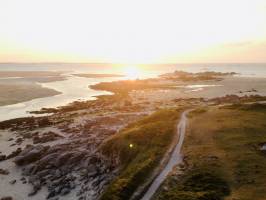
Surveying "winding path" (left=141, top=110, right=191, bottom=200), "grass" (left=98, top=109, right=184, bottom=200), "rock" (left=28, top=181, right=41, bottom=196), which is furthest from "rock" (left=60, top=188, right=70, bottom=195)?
"winding path" (left=141, top=110, right=191, bottom=200)

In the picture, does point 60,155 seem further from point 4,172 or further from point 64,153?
point 4,172

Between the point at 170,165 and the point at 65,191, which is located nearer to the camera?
the point at 170,165

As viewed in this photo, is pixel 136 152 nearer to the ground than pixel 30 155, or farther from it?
farther from it

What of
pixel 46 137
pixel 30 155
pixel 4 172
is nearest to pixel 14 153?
pixel 30 155

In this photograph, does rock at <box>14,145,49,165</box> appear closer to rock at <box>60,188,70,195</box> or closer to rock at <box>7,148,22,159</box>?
rock at <box>7,148,22,159</box>

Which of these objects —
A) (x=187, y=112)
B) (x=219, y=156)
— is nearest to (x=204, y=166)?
(x=219, y=156)

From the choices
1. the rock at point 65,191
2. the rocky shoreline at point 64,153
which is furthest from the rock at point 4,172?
the rock at point 65,191

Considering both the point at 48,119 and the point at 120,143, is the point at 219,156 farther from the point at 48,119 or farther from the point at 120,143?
the point at 48,119
